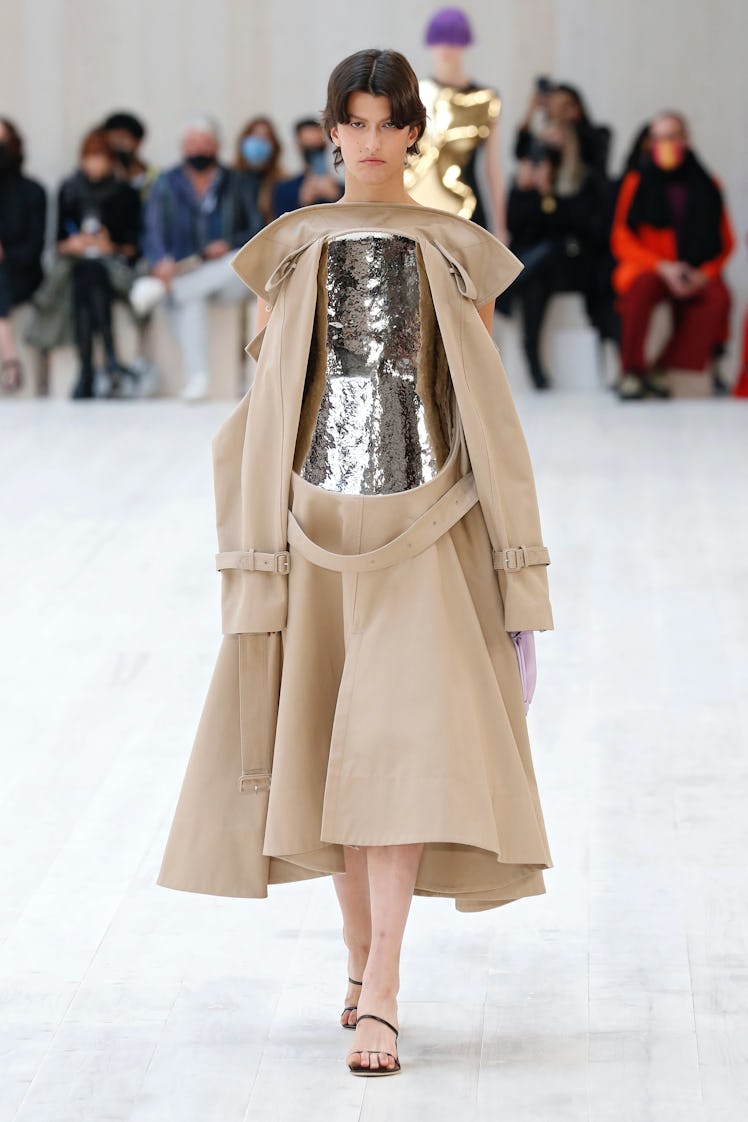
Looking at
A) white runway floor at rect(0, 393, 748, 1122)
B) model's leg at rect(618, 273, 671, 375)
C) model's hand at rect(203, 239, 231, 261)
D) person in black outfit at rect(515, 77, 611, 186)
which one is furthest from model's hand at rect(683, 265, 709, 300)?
white runway floor at rect(0, 393, 748, 1122)

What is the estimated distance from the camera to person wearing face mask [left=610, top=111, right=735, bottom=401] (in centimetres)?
950

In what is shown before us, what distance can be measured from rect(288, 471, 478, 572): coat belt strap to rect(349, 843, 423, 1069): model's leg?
0.36 metres

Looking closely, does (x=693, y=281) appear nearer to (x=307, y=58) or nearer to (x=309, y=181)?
(x=309, y=181)

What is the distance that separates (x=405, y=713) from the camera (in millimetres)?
2441

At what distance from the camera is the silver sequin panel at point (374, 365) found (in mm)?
2480

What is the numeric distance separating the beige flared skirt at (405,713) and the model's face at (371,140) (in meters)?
0.37

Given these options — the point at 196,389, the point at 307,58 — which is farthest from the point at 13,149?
the point at 307,58

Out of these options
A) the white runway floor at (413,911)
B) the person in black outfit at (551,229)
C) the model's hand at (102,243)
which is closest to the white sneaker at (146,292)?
the model's hand at (102,243)

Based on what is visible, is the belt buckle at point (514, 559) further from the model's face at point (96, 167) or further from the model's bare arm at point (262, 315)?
the model's face at point (96, 167)

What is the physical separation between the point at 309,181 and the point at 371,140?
23.6 ft

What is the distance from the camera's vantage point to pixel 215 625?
5.00m

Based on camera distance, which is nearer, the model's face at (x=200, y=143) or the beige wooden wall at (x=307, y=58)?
the model's face at (x=200, y=143)

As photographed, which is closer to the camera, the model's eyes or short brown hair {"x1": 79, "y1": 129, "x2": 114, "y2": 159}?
the model's eyes

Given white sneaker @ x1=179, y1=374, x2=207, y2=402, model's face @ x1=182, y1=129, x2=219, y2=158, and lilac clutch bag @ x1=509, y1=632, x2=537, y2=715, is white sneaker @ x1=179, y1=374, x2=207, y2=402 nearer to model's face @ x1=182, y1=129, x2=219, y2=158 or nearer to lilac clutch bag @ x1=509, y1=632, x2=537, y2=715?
model's face @ x1=182, y1=129, x2=219, y2=158
